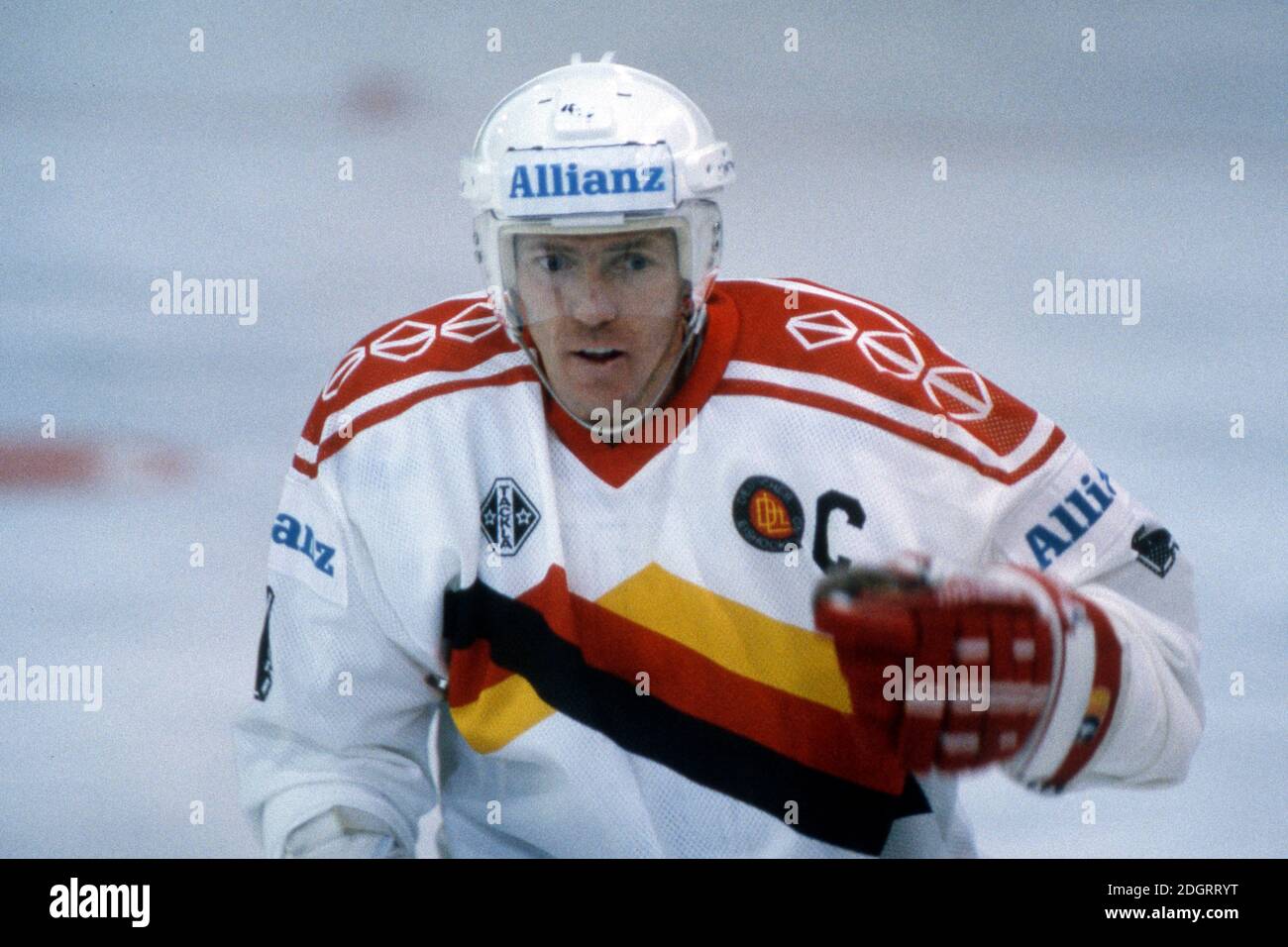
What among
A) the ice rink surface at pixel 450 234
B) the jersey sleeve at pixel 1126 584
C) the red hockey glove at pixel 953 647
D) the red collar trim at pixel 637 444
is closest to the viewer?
the red hockey glove at pixel 953 647

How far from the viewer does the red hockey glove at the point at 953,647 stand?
7.22ft

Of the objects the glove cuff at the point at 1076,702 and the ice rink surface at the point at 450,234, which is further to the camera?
the ice rink surface at the point at 450,234

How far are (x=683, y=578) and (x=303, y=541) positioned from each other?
1.66 feet

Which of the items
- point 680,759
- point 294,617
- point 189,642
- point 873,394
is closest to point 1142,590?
point 873,394

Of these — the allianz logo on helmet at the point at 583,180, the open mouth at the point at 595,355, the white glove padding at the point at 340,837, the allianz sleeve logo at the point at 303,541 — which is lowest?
the white glove padding at the point at 340,837

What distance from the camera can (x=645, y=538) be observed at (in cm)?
250

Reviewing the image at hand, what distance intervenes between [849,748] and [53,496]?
1319 mm

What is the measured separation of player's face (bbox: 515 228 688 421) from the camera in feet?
8.11

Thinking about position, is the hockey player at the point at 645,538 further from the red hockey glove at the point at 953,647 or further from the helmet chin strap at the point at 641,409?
A: the red hockey glove at the point at 953,647

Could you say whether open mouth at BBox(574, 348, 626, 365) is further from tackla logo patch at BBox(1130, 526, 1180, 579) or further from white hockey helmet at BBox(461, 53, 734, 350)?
tackla logo patch at BBox(1130, 526, 1180, 579)

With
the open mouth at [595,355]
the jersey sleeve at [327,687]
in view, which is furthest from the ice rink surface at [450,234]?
the open mouth at [595,355]

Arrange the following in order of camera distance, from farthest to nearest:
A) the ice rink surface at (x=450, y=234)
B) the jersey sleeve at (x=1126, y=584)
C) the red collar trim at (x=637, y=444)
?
the ice rink surface at (x=450, y=234) → the red collar trim at (x=637, y=444) → the jersey sleeve at (x=1126, y=584)

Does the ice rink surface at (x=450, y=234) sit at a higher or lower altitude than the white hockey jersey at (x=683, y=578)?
higher
